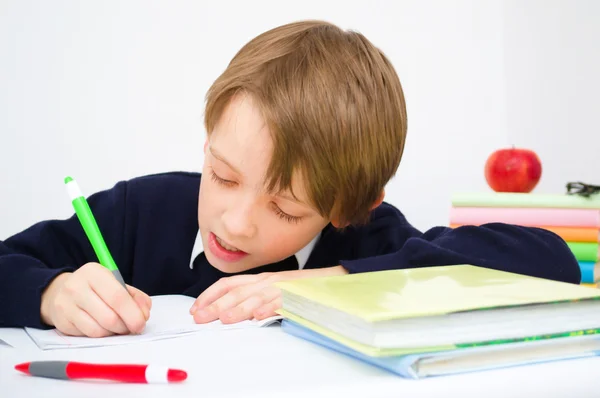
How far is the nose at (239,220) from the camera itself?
91cm

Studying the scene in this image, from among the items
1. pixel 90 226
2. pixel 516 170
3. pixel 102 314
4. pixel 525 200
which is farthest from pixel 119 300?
pixel 516 170

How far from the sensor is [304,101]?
929 millimetres

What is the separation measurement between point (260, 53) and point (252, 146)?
0.61ft

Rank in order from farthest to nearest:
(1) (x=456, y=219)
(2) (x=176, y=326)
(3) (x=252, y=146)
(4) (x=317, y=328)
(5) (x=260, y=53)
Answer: (1) (x=456, y=219)
(5) (x=260, y=53)
(3) (x=252, y=146)
(2) (x=176, y=326)
(4) (x=317, y=328)

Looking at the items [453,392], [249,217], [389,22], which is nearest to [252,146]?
[249,217]

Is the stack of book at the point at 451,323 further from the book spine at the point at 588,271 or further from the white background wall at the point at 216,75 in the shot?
the white background wall at the point at 216,75

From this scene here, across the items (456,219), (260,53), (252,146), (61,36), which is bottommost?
(456,219)

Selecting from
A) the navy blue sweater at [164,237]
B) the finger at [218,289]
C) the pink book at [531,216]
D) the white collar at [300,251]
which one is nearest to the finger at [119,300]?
the finger at [218,289]

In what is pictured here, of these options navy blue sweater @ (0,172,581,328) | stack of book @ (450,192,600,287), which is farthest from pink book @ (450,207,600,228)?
navy blue sweater @ (0,172,581,328)

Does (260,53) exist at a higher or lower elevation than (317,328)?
higher

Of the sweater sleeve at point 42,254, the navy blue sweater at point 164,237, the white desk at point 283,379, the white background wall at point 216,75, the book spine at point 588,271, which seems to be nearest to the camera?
the white desk at point 283,379

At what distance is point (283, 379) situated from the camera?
1.71 feet

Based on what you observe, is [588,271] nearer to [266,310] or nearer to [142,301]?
[266,310]

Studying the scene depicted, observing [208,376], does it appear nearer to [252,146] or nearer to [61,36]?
[252,146]
